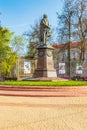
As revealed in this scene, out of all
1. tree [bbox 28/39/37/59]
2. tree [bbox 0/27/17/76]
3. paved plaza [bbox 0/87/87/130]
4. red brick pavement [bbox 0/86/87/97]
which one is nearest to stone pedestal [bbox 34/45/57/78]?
red brick pavement [bbox 0/86/87/97]

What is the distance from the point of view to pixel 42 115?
1112 cm

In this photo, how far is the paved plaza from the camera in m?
9.12

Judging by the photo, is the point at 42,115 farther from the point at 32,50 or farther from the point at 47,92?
the point at 32,50

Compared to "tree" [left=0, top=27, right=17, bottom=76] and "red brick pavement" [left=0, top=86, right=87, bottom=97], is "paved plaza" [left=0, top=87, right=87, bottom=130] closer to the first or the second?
"red brick pavement" [left=0, top=86, right=87, bottom=97]

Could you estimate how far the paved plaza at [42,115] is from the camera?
9.12 m

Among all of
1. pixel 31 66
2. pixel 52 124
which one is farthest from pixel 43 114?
pixel 31 66

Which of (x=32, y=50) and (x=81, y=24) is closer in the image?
(x=81, y=24)

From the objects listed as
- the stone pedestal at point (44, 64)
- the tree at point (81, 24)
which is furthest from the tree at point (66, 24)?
the stone pedestal at point (44, 64)

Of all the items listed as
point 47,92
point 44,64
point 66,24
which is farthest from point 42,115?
point 66,24

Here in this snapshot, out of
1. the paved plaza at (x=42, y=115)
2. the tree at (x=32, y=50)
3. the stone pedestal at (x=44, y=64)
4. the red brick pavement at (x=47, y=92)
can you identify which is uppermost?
the tree at (x=32, y=50)

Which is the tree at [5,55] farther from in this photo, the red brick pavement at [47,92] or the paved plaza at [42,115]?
the paved plaza at [42,115]

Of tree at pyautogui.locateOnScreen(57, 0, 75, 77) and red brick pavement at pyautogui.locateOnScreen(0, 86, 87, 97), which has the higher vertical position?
tree at pyautogui.locateOnScreen(57, 0, 75, 77)

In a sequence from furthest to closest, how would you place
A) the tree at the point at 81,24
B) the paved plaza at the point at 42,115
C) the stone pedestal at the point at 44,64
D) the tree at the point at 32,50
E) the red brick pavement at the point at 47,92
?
the tree at the point at 32,50
the tree at the point at 81,24
the stone pedestal at the point at 44,64
the red brick pavement at the point at 47,92
the paved plaza at the point at 42,115

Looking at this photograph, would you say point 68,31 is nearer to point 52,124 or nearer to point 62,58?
point 62,58
